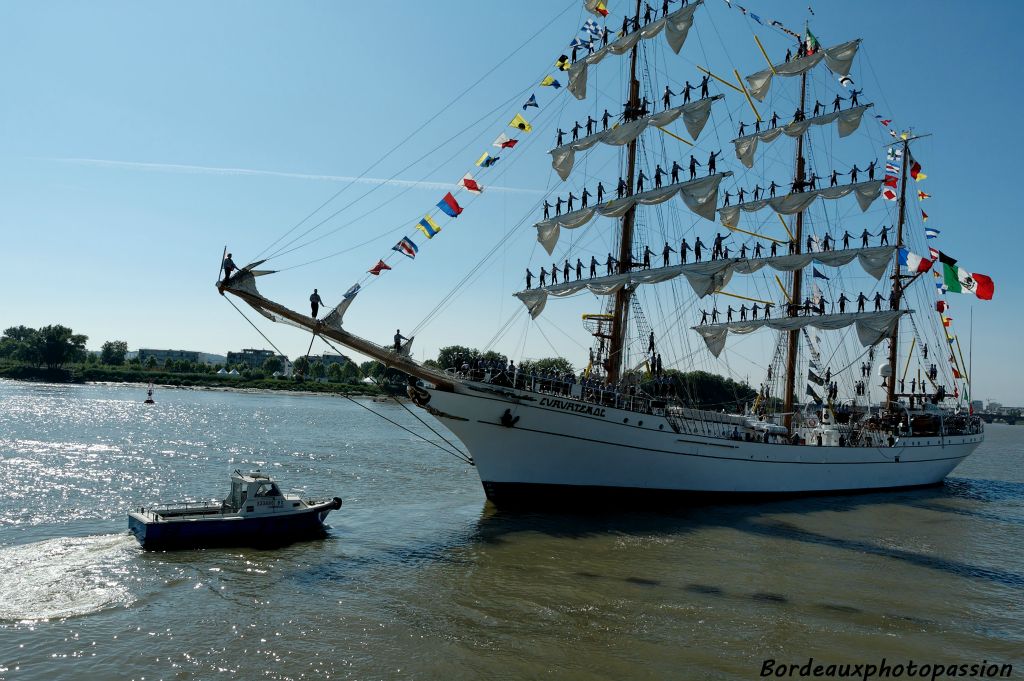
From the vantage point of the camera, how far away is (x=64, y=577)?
625 inches

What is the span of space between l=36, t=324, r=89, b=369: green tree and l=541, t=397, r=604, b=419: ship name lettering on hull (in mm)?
127793

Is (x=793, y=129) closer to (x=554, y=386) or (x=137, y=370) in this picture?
(x=554, y=386)

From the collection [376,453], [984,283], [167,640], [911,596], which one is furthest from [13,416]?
[984,283]

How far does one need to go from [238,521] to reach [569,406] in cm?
1219

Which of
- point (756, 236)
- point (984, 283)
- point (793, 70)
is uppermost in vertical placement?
point (793, 70)

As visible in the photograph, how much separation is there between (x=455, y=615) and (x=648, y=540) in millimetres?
9403

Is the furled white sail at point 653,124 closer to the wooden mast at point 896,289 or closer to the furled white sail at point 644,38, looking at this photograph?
the furled white sail at point 644,38

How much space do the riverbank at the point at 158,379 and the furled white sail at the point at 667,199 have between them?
330ft

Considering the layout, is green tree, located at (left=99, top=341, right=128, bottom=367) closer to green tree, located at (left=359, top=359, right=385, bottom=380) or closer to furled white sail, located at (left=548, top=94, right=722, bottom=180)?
green tree, located at (left=359, top=359, right=385, bottom=380)

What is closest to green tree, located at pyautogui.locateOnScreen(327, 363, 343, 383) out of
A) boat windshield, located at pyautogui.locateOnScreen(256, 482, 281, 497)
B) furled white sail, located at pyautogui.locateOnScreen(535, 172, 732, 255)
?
furled white sail, located at pyautogui.locateOnScreen(535, 172, 732, 255)

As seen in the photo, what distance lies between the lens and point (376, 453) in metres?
43.9

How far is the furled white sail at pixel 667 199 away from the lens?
31062 millimetres

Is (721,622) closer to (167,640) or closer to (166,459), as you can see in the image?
(167,640)

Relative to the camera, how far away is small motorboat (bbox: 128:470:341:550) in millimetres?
18297
